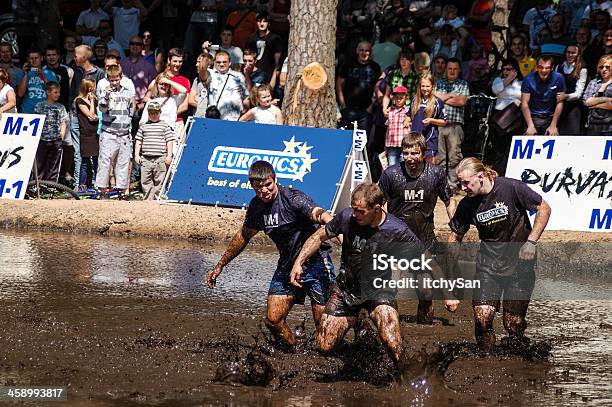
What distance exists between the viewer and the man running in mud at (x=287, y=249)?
368 inches

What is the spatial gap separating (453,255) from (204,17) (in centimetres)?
1005

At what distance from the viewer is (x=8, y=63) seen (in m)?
18.4

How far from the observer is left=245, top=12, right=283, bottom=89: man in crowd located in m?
18.3

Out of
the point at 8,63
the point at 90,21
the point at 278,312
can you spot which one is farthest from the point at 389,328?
the point at 90,21

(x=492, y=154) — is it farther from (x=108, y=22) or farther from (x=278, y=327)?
(x=278, y=327)

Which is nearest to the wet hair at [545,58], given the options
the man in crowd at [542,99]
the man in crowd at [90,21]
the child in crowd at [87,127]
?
the man in crowd at [542,99]

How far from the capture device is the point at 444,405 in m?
8.17

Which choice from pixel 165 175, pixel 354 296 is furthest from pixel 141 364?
pixel 165 175

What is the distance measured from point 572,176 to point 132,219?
18.3ft

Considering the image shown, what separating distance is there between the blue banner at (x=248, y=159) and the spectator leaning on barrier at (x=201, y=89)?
117 centimetres

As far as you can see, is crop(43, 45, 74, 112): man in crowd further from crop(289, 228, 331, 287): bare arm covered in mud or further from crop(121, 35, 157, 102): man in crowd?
crop(289, 228, 331, 287): bare arm covered in mud

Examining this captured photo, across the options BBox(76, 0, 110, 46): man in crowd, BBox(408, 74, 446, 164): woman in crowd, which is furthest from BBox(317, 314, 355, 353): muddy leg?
BBox(76, 0, 110, 46): man in crowd

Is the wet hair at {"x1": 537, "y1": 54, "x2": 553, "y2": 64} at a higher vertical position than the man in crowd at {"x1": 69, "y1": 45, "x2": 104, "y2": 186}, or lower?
higher

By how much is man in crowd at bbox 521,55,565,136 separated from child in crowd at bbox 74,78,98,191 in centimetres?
619
